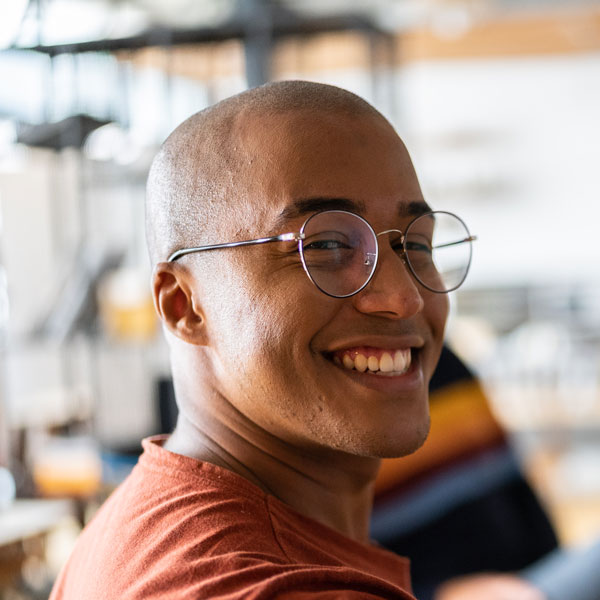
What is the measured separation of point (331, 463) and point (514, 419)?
5.47 metres

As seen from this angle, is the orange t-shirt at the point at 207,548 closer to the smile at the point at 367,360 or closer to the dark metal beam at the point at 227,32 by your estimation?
the smile at the point at 367,360

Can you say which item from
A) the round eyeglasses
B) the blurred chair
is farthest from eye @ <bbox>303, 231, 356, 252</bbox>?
the blurred chair

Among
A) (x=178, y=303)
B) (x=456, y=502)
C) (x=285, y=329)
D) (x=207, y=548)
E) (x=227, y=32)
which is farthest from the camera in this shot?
(x=227, y=32)

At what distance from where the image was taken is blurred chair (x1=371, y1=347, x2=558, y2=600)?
2035mm

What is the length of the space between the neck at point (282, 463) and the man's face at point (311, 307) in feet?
0.10

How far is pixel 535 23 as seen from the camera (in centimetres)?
776

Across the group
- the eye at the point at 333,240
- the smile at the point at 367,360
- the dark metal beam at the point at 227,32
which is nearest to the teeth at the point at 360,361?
the smile at the point at 367,360

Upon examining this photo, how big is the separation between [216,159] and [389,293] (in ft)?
0.76

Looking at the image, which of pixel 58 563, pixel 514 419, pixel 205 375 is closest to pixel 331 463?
pixel 205 375

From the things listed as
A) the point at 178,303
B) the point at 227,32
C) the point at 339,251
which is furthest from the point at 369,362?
the point at 227,32

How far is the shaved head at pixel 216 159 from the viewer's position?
2.96ft

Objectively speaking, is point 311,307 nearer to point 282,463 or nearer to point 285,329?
point 285,329

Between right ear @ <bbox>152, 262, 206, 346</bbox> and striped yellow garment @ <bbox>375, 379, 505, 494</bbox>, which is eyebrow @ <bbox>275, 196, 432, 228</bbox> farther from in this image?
striped yellow garment @ <bbox>375, 379, 505, 494</bbox>

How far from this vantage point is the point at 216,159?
3.02 ft
